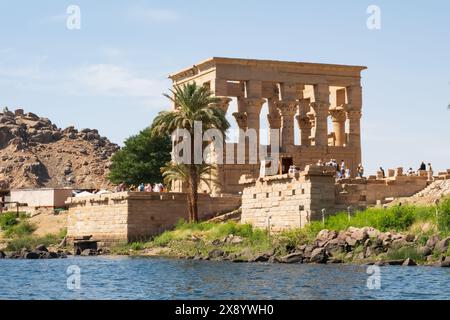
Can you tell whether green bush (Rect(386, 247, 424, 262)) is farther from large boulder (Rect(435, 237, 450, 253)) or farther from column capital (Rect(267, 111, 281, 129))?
column capital (Rect(267, 111, 281, 129))

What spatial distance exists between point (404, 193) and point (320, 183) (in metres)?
5.47

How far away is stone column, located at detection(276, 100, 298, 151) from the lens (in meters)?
56.3

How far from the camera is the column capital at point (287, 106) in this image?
56250 mm

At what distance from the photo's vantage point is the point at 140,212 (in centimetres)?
4675

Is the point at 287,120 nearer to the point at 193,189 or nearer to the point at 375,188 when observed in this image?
the point at 193,189

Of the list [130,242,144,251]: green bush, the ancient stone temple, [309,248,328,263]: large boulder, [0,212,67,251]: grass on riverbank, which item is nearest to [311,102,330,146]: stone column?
the ancient stone temple

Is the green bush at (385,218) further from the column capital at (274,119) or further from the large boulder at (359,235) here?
the column capital at (274,119)

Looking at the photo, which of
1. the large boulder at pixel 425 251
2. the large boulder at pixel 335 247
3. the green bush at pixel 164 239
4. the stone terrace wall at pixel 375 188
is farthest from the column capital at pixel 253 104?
the large boulder at pixel 425 251

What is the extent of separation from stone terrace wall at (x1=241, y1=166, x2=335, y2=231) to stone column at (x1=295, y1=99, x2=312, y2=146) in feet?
55.5

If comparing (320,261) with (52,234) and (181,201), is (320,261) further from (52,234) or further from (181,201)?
(52,234)

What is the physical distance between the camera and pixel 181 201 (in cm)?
4772
